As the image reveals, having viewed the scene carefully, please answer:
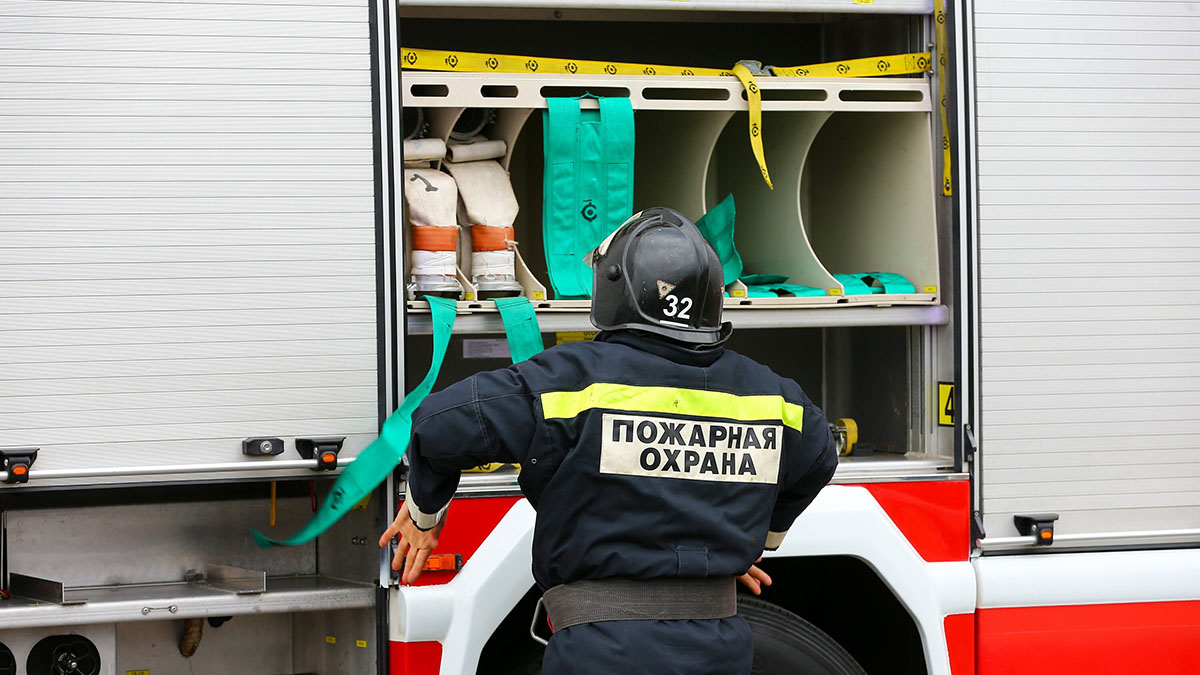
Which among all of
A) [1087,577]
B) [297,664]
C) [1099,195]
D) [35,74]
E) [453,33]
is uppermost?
[453,33]

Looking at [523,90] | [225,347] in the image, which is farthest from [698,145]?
[225,347]

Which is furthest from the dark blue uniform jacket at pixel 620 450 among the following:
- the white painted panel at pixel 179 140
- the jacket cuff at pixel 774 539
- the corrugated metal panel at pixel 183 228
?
the white painted panel at pixel 179 140

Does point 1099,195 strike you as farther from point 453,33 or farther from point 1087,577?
point 453,33

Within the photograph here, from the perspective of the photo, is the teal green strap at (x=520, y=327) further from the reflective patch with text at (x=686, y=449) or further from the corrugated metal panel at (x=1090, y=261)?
the corrugated metal panel at (x=1090, y=261)

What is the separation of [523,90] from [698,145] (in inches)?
24.9

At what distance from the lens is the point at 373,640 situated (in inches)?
129

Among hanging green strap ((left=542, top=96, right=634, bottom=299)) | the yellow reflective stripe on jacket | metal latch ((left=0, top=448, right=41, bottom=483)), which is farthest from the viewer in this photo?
hanging green strap ((left=542, top=96, right=634, bottom=299))

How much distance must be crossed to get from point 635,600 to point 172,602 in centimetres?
121

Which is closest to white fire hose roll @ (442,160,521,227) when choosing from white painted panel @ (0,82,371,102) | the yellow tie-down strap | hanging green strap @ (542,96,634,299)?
hanging green strap @ (542,96,634,299)

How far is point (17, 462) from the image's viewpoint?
9.44ft

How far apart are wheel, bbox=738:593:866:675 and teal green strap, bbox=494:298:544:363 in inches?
34.2

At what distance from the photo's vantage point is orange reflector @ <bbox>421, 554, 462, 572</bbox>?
3.12 m

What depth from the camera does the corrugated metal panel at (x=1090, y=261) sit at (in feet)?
11.4

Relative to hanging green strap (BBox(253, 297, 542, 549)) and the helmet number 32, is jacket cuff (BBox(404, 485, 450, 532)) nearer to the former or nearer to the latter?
hanging green strap (BBox(253, 297, 542, 549))
